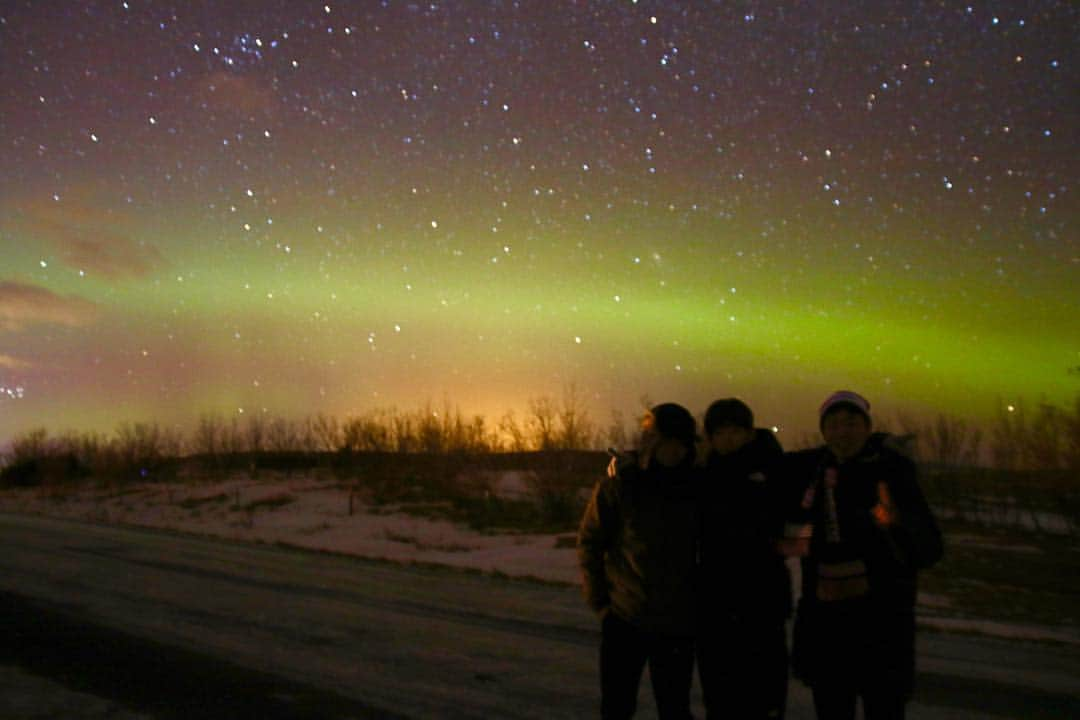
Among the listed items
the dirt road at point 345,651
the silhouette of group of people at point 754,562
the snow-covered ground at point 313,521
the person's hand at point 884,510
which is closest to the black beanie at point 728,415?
the silhouette of group of people at point 754,562

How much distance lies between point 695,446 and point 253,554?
14.8 meters

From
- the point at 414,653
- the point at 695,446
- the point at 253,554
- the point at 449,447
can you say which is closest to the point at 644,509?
the point at 695,446

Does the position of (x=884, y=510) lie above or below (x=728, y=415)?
below

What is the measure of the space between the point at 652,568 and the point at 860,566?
87cm

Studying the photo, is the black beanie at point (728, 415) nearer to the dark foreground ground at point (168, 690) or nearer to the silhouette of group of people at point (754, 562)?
the silhouette of group of people at point (754, 562)

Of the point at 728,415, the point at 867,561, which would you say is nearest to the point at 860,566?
the point at 867,561

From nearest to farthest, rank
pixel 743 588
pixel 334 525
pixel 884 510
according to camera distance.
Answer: pixel 884 510
pixel 743 588
pixel 334 525

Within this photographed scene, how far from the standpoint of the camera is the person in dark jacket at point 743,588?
3857 millimetres

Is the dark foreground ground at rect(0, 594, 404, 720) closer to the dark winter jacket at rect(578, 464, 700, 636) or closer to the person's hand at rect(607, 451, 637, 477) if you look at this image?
the dark winter jacket at rect(578, 464, 700, 636)

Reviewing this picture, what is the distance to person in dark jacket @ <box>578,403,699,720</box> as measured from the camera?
402cm

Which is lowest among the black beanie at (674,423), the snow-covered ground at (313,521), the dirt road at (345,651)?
the snow-covered ground at (313,521)

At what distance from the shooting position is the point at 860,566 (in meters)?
3.78

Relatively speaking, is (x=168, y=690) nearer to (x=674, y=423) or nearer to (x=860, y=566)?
(x=674, y=423)

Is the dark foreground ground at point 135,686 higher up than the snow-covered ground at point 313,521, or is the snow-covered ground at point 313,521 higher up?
the dark foreground ground at point 135,686
